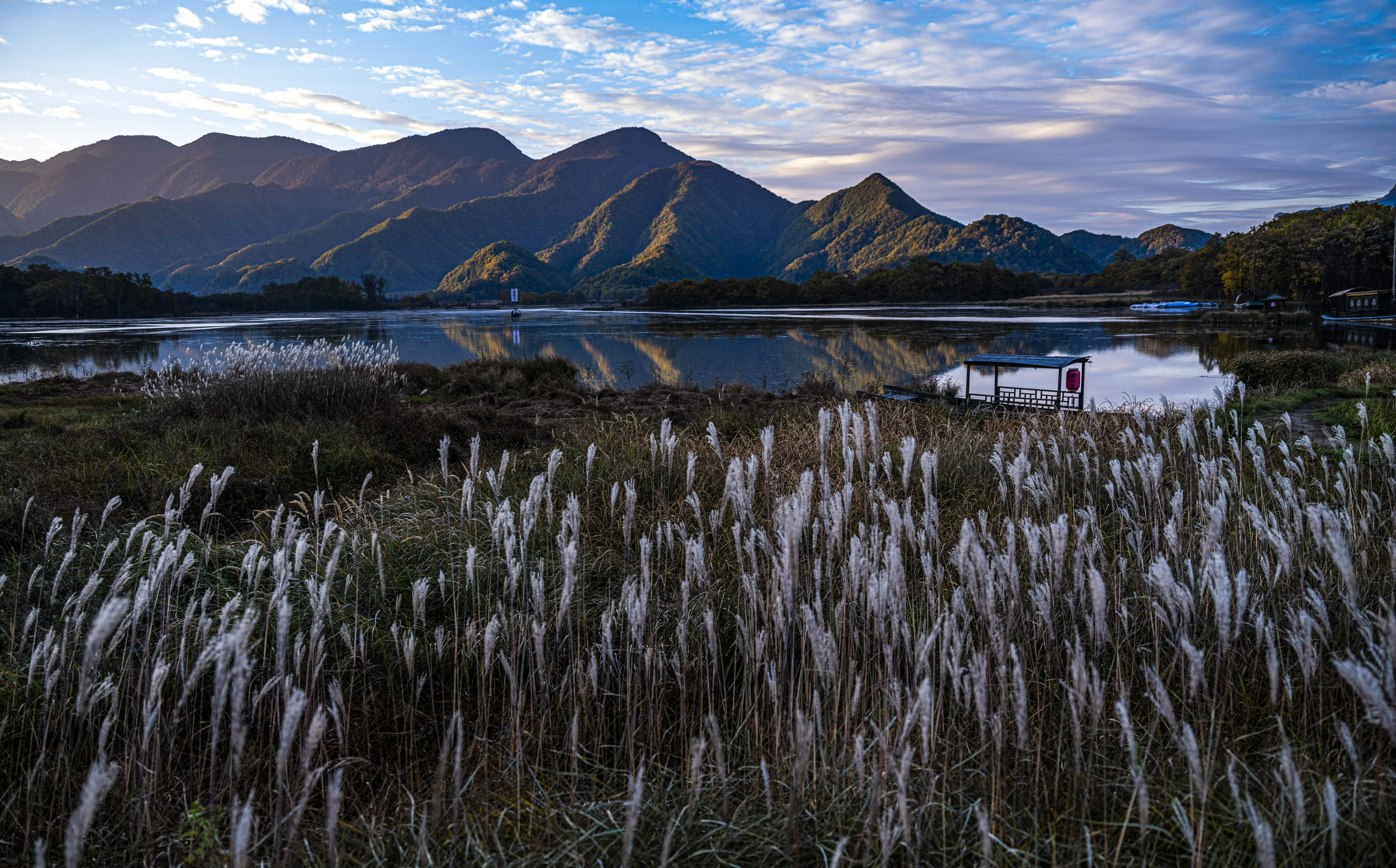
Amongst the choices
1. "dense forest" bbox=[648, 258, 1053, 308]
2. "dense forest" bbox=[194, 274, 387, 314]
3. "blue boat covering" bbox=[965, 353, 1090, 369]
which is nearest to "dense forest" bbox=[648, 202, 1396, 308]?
"dense forest" bbox=[648, 258, 1053, 308]

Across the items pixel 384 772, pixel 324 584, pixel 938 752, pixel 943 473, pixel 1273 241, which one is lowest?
pixel 384 772

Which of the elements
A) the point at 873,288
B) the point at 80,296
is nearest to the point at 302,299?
the point at 80,296

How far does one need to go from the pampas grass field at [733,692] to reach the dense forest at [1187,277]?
8648cm

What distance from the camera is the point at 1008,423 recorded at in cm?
1065

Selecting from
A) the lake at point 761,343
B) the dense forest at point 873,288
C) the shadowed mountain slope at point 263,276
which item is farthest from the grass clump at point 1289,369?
the shadowed mountain slope at point 263,276

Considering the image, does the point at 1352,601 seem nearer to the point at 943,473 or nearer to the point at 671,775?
the point at 671,775

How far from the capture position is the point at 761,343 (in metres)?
37.9

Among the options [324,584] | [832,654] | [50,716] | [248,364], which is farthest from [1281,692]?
[248,364]

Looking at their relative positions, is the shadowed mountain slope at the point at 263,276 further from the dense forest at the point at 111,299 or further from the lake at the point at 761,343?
the lake at the point at 761,343

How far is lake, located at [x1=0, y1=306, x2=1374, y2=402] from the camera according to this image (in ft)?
80.6

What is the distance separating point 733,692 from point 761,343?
3524 centimetres

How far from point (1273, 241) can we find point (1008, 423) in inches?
3507

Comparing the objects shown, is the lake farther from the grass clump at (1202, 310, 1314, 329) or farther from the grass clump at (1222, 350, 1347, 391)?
the grass clump at (1202, 310, 1314, 329)

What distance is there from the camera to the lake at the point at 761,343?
24562 millimetres
